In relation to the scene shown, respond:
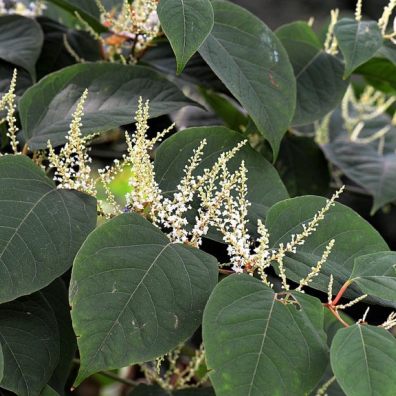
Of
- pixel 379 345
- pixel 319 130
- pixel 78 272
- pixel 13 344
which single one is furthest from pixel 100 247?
pixel 319 130

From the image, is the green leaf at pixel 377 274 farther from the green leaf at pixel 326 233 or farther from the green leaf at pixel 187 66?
the green leaf at pixel 187 66

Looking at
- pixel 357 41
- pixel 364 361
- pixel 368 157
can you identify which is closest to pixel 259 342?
pixel 364 361

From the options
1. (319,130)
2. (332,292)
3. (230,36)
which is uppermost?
(230,36)

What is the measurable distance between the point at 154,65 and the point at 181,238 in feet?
1.58

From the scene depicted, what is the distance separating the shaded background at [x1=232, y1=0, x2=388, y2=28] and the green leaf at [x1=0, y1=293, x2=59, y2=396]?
2.48 meters

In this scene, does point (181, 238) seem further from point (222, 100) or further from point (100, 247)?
point (222, 100)

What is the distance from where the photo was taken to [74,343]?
0.84m

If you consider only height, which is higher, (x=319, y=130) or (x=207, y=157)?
(x=207, y=157)

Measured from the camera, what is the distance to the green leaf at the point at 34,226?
721mm

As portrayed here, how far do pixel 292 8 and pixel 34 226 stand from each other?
256cm

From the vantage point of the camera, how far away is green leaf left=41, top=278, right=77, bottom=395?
83cm

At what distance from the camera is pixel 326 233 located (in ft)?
2.71

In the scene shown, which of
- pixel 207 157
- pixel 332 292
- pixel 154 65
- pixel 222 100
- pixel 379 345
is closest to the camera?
pixel 379 345

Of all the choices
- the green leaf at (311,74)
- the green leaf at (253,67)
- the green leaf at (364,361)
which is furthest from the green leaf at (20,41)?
the green leaf at (364,361)
